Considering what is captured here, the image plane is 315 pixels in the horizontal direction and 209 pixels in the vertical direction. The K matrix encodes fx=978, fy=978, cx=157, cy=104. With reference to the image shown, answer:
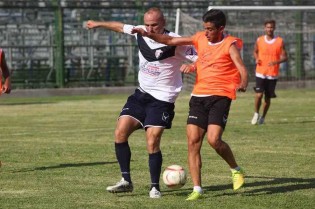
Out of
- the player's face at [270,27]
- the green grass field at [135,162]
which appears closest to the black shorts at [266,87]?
the green grass field at [135,162]

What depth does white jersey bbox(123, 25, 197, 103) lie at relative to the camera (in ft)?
37.2

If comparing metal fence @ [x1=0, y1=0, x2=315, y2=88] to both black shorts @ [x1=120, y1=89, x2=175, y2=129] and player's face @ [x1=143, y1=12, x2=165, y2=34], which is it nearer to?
black shorts @ [x1=120, y1=89, x2=175, y2=129]

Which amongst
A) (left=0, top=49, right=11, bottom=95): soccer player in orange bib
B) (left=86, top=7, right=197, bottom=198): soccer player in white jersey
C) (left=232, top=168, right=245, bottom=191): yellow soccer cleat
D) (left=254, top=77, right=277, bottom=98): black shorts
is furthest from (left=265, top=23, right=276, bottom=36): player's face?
(left=232, top=168, right=245, bottom=191): yellow soccer cleat

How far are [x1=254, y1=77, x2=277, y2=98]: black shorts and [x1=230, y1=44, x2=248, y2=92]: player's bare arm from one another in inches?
433

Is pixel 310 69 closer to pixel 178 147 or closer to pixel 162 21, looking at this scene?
pixel 178 147

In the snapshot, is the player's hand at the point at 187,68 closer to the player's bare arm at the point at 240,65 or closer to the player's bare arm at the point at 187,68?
the player's bare arm at the point at 187,68

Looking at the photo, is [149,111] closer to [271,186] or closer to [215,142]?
[215,142]

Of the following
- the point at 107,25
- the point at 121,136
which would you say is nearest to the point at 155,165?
the point at 121,136

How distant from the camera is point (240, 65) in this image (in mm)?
10680

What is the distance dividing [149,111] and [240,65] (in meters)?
1.27

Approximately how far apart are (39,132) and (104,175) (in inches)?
289

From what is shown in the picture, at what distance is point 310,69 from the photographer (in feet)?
127

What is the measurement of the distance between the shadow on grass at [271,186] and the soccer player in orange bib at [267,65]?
9008 millimetres

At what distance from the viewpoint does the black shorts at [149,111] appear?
11.2 metres
